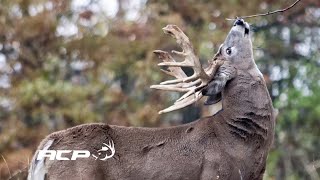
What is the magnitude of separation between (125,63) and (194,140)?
555 inches

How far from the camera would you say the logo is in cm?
892

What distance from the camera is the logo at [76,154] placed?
8.92m

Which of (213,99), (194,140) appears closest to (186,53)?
(213,99)

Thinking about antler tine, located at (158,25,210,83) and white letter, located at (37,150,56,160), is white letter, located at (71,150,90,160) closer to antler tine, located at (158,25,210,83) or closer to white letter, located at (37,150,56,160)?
white letter, located at (37,150,56,160)

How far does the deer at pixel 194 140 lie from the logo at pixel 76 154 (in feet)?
0.11

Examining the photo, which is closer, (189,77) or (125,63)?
(189,77)

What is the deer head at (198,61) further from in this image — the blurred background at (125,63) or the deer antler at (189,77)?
the blurred background at (125,63)

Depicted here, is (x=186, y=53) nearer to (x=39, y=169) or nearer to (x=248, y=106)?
(x=248, y=106)

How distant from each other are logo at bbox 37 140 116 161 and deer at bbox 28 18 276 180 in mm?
33

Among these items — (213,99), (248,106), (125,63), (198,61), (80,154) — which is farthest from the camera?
(125,63)

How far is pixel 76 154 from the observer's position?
8.93m

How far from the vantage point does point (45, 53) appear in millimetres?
22859

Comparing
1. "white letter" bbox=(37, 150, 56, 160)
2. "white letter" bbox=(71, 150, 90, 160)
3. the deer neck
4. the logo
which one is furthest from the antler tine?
"white letter" bbox=(37, 150, 56, 160)

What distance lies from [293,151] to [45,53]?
19.1ft
